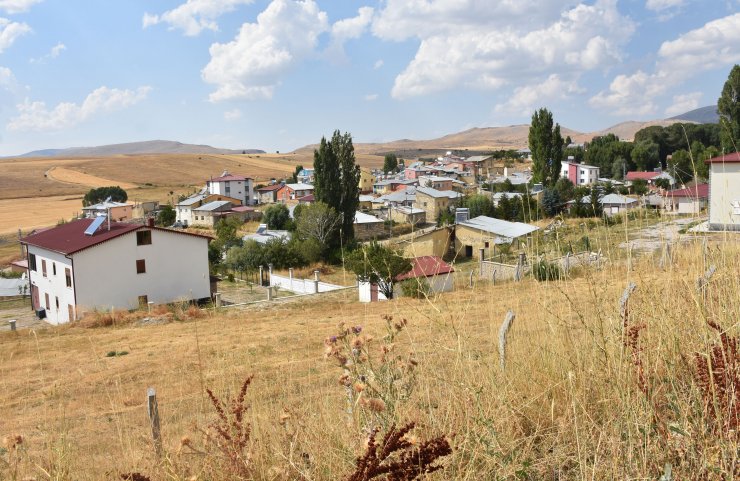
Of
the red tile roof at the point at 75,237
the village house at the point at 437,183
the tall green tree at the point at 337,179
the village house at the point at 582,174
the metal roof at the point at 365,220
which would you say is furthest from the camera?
the village house at the point at 437,183

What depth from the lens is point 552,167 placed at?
49.1 m

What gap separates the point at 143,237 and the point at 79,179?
292ft

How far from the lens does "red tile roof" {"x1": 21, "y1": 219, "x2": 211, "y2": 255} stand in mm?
24245

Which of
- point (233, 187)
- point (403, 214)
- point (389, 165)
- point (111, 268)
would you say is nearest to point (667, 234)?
point (111, 268)

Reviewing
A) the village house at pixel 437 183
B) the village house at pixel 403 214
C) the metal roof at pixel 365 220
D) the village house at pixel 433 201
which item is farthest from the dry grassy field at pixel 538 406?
the village house at pixel 437 183

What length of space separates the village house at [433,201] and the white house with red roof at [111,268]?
30799 mm

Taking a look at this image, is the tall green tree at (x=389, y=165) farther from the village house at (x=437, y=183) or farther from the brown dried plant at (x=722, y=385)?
the brown dried plant at (x=722, y=385)

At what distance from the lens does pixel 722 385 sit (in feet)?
6.96

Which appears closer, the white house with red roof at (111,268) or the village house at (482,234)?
the white house with red roof at (111,268)

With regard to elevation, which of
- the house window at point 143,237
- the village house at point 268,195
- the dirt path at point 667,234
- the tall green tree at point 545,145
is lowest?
the house window at point 143,237

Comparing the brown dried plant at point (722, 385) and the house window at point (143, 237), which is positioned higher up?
the brown dried plant at point (722, 385)

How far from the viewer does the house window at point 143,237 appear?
83.3 feet

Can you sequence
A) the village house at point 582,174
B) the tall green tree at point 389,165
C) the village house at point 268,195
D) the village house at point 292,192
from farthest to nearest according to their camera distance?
the tall green tree at point 389,165, the village house at point 268,195, the village house at point 292,192, the village house at point 582,174

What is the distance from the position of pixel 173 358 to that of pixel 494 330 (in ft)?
29.9
